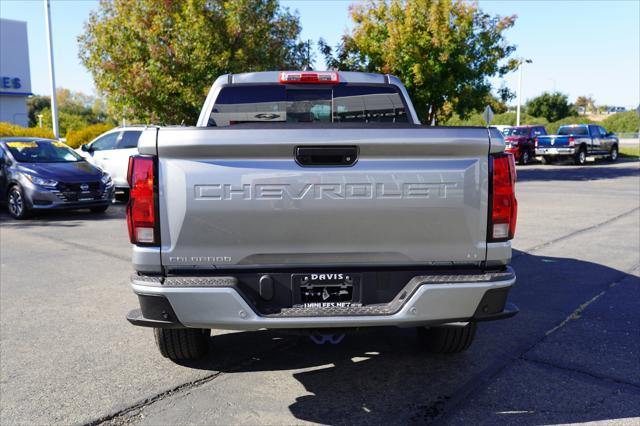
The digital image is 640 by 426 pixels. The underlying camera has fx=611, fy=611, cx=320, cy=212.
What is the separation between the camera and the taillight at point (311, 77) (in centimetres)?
510

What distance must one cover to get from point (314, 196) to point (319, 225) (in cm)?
16

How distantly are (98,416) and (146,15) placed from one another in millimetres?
16915

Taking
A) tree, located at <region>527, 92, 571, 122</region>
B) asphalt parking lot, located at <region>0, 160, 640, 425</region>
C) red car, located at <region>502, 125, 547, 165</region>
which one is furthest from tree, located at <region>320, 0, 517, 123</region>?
tree, located at <region>527, 92, 571, 122</region>

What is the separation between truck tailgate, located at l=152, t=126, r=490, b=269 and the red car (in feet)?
95.3

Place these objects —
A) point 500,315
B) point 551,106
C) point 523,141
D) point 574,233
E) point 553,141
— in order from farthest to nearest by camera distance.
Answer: point 551,106
point 523,141
point 553,141
point 574,233
point 500,315

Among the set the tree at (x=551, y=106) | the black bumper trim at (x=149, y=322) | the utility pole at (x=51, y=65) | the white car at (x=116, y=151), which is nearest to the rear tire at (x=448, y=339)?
the black bumper trim at (x=149, y=322)

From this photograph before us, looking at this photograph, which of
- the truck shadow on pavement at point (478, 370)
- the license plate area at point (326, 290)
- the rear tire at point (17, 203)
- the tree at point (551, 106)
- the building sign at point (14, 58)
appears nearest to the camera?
the license plate area at point (326, 290)

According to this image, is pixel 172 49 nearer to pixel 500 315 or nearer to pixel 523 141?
pixel 500 315

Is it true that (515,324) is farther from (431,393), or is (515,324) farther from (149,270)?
(149,270)

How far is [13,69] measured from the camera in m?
36.9

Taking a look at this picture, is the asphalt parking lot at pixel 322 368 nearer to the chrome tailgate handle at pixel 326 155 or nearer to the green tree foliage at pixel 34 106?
the chrome tailgate handle at pixel 326 155

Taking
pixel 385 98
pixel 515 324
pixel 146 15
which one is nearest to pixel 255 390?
pixel 515 324

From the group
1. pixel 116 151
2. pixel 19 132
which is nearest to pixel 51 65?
pixel 19 132

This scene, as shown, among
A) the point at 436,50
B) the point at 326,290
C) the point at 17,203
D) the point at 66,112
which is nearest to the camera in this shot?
the point at 326,290
